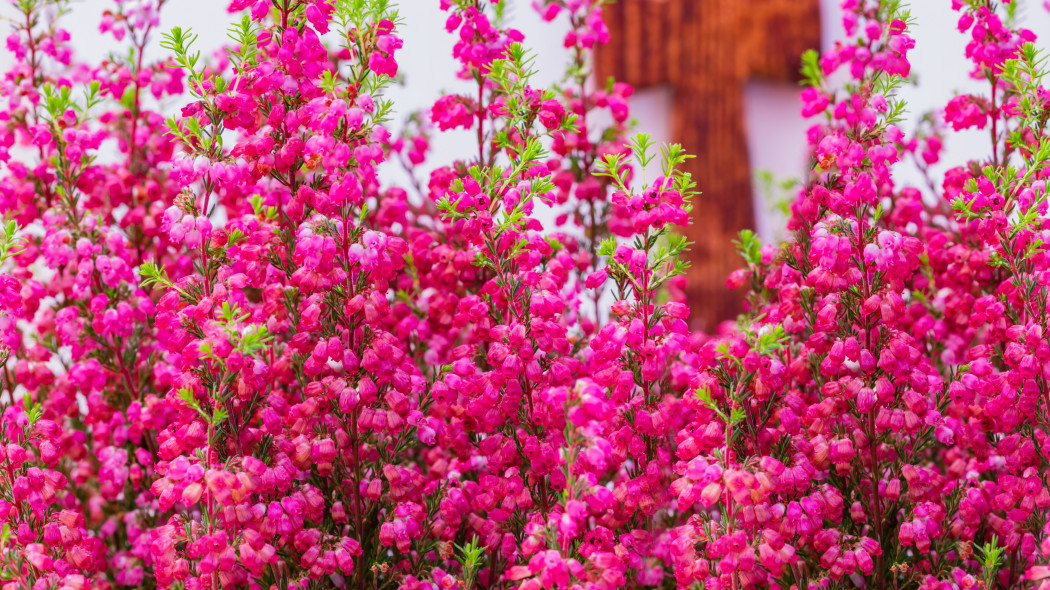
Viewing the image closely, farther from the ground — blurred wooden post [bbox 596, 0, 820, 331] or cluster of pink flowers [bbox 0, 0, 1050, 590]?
blurred wooden post [bbox 596, 0, 820, 331]

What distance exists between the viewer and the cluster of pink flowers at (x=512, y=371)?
0.86m

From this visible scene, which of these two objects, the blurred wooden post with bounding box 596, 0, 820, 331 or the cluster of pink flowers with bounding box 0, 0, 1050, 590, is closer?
the cluster of pink flowers with bounding box 0, 0, 1050, 590

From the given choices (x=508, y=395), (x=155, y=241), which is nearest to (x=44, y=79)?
(x=155, y=241)

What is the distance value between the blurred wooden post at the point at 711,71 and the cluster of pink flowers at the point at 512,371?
1.00m

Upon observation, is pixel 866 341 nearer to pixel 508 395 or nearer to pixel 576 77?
pixel 508 395

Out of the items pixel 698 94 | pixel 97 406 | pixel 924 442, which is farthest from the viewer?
pixel 698 94

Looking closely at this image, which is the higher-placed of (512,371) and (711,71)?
(711,71)

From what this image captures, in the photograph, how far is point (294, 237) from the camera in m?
0.98

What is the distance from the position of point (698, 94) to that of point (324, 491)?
144 cm

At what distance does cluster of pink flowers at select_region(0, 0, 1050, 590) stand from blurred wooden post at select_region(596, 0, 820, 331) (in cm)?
100

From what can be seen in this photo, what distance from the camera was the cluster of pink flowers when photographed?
2.82 ft

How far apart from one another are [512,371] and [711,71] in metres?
1.45

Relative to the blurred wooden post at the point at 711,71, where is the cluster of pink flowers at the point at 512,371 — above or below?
below

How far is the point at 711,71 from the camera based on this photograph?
84.0 inches
